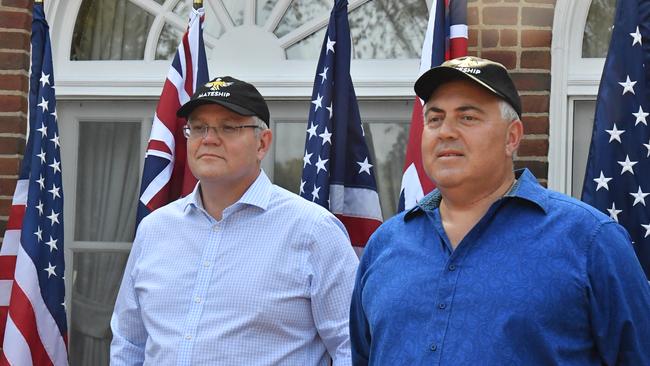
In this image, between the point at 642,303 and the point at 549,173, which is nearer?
the point at 642,303

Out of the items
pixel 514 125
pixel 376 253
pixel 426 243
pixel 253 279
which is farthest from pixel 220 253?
pixel 514 125

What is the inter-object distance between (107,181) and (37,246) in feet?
2.52

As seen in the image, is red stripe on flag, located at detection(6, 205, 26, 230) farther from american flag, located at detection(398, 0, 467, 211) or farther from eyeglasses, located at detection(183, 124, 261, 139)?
american flag, located at detection(398, 0, 467, 211)

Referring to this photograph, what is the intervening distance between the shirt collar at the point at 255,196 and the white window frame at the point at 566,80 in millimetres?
1780

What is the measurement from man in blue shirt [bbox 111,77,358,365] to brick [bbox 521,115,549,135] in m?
1.56

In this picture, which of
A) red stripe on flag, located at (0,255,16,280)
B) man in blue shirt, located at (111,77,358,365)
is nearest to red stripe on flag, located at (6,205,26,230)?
red stripe on flag, located at (0,255,16,280)

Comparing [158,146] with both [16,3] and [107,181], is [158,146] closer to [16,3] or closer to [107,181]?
[107,181]

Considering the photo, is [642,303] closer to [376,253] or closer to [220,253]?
[376,253]

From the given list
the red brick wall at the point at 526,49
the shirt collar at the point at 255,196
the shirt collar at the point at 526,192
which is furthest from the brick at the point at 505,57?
the shirt collar at the point at 526,192

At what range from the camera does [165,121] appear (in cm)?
465

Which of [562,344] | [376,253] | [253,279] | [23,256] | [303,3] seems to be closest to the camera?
[562,344]

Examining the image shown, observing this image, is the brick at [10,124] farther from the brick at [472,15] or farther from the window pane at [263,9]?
the brick at [472,15]

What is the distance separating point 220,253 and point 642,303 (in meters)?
1.47

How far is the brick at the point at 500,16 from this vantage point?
15.3 feet
